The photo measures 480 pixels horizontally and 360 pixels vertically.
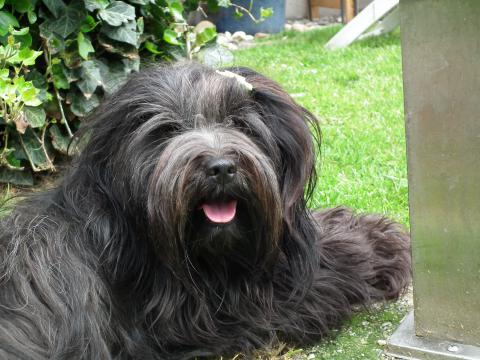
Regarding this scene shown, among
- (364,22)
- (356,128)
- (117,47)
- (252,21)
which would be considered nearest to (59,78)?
(117,47)

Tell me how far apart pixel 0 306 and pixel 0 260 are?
18cm

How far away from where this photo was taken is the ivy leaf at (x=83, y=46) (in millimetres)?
4310

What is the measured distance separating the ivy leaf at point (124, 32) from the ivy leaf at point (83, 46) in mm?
188

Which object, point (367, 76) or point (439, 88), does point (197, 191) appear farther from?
point (367, 76)

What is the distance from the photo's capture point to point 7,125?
4.46 meters

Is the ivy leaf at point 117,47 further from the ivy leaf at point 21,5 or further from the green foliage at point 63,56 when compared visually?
the ivy leaf at point 21,5

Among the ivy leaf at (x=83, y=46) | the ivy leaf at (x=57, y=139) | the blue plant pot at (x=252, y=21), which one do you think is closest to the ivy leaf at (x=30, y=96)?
the ivy leaf at (x=83, y=46)

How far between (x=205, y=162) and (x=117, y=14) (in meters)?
2.14

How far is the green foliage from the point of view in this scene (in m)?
4.18

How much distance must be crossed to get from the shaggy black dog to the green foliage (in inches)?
51.9

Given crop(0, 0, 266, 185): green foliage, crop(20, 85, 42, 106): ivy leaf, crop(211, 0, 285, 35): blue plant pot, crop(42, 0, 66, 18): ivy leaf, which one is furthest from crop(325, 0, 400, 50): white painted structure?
crop(20, 85, 42, 106): ivy leaf

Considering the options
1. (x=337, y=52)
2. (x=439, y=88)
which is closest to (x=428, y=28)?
(x=439, y=88)

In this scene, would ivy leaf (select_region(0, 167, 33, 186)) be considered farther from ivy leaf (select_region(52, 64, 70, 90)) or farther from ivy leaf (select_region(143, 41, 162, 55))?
ivy leaf (select_region(143, 41, 162, 55))

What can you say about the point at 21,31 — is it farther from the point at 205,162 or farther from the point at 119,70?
Answer: the point at 205,162
